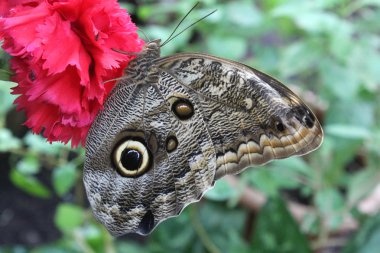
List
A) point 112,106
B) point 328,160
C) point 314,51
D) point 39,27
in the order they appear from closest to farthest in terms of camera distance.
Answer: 1. point 39,27
2. point 112,106
3. point 314,51
4. point 328,160

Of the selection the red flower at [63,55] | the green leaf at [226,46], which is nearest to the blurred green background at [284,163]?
the green leaf at [226,46]

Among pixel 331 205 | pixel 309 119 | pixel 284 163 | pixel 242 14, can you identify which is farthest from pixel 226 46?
pixel 309 119

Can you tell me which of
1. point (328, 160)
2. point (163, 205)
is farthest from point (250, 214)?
point (163, 205)

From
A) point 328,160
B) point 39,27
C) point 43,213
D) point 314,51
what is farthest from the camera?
Answer: point 43,213

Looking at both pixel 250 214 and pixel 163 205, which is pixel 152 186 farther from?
pixel 250 214

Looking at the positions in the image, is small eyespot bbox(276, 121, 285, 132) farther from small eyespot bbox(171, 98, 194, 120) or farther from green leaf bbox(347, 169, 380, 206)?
green leaf bbox(347, 169, 380, 206)

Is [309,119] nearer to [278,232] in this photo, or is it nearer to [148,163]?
[148,163]
